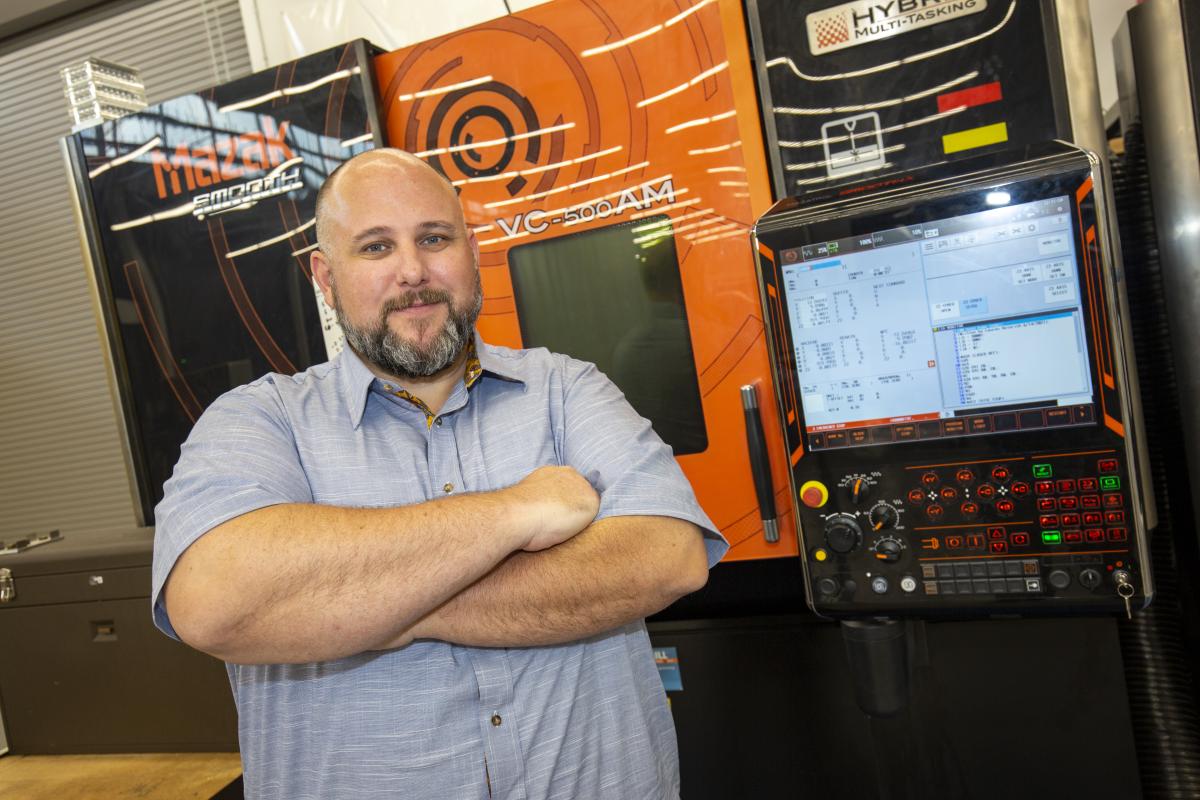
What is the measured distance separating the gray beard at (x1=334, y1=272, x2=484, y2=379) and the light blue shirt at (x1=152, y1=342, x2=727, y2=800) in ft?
0.14

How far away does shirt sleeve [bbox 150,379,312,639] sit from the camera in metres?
1.18

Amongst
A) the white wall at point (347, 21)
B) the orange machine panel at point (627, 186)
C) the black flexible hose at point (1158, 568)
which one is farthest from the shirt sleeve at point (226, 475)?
the white wall at point (347, 21)

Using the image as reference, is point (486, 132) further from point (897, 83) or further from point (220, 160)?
point (897, 83)

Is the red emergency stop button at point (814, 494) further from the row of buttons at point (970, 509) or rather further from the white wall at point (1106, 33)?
the white wall at point (1106, 33)

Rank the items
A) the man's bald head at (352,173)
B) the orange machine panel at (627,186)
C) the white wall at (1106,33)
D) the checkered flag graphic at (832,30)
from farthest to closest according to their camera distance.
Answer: the white wall at (1106,33) → the orange machine panel at (627,186) → the checkered flag graphic at (832,30) → the man's bald head at (352,173)

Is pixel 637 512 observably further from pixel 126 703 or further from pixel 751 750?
pixel 126 703

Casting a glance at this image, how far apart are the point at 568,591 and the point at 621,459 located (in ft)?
0.73

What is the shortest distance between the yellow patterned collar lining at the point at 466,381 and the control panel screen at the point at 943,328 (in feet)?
1.78

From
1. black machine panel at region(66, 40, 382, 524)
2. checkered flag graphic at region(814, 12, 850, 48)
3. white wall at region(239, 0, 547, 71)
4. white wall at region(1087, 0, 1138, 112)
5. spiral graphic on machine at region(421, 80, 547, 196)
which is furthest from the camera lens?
white wall at region(239, 0, 547, 71)

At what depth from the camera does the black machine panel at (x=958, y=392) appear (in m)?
1.33

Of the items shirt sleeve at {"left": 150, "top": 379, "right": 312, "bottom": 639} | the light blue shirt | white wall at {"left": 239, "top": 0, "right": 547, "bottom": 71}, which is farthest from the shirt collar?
white wall at {"left": 239, "top": 0, "right": 547, "bottom": 71}

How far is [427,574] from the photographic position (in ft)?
3.76

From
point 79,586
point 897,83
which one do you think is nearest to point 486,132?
point 897,83

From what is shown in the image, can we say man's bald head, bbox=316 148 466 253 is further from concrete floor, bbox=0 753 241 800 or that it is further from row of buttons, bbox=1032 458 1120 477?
concrete floor, bbox=0 753 241 800
